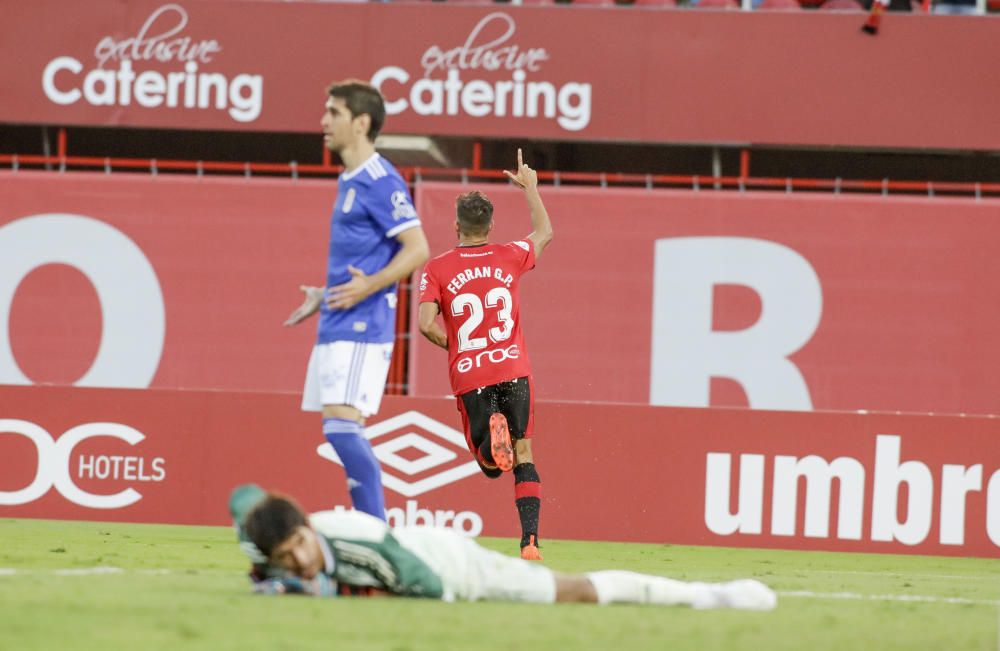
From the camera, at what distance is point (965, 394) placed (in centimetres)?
1408

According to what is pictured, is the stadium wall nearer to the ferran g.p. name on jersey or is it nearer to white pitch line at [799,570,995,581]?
white pitch line at [799,570,995,581]

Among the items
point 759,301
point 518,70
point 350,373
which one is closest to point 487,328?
point 350,373

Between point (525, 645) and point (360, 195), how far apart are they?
261 cm

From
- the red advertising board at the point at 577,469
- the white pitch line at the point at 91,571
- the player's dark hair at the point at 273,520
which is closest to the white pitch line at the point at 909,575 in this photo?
the red advertising board at the point at 577,469

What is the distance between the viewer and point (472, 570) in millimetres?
5684

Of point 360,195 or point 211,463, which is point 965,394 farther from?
point 360,195

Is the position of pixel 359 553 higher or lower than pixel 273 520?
lower

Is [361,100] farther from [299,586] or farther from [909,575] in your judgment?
[909,575]

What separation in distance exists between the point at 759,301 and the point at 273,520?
370 inches

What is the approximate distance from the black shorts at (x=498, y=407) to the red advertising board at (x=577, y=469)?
2.64 meters

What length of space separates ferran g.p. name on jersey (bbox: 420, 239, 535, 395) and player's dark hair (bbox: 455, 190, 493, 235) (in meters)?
0.12

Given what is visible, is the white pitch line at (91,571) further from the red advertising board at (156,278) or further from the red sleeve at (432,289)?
the red advertising board at (156,278)

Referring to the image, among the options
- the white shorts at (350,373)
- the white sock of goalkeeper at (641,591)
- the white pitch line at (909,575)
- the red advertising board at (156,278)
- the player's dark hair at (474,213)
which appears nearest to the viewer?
the white sock of goalkeeper at (641,591)

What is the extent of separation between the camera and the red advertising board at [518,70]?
15.1m
